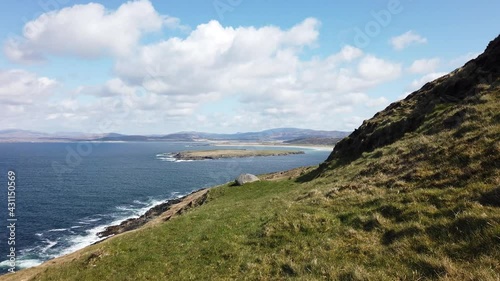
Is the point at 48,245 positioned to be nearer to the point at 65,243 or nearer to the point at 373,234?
the point at 65,243

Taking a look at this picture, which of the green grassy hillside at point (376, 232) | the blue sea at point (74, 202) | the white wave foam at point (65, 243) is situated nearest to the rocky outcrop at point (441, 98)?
the green grassy hillside at point (376, 232)

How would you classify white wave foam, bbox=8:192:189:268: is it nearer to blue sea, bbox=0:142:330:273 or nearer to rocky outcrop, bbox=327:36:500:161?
blue sea, bbox=0:142:330:273

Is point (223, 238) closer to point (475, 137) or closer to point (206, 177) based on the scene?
point (475, 137)

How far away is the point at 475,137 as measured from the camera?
19547 millimetres

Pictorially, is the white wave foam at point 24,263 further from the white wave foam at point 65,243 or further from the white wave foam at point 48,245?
the white wave foam at point 48,245

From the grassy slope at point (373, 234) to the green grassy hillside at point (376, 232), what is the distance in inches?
2.2

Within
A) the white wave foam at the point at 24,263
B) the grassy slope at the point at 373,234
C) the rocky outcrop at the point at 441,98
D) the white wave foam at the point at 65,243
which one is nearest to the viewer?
the grassy slope at the point at 373,234

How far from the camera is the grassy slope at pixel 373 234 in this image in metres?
9.91

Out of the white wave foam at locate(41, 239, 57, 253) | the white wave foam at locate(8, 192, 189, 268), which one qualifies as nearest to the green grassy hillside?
the white wave foam at locate(8, 192, 189, 268)

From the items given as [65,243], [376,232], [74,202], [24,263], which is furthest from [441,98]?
[74,202]

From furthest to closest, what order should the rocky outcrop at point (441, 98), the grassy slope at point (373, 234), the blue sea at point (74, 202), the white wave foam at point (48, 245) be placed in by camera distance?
the blue sea at point (74, 202)
the white wave foam at point (48, 245)
the rocky outcrop at point (441, 98)
the grassy slope at point (373, 234)

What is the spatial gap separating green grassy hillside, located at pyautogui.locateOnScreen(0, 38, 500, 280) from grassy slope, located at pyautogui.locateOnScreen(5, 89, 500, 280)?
0.06 meters

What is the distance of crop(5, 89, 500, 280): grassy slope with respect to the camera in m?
9.91

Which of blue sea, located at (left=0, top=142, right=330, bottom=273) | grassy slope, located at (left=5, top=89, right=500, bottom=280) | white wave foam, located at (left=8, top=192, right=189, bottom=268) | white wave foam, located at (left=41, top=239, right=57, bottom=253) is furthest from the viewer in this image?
blue sea, located at (left=0, top=142, right=330, bottom=273)
